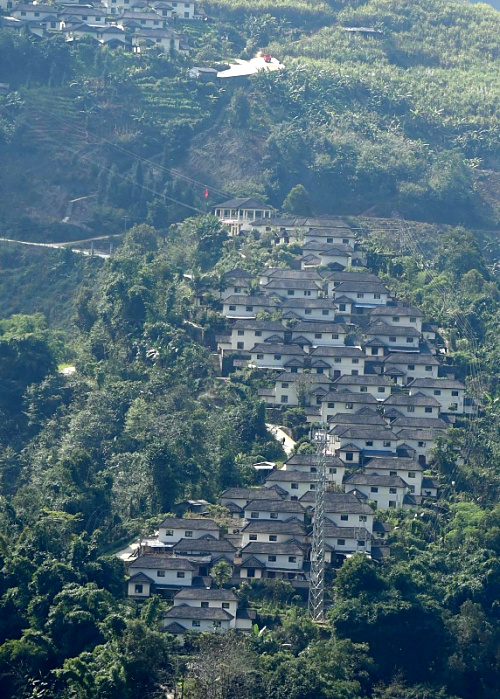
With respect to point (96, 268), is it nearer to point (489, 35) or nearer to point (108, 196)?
point (108, 196)

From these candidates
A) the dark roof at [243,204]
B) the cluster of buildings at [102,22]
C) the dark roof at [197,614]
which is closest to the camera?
the dark roof at [197,614]

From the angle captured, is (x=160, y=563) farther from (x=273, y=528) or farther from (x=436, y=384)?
(x=436, y=384)

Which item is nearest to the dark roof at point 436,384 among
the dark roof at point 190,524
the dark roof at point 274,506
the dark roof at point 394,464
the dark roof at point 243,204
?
the dark roof at point 394,464

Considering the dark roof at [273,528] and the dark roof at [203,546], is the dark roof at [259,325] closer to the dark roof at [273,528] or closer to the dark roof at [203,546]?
the dark roof at [273,528]

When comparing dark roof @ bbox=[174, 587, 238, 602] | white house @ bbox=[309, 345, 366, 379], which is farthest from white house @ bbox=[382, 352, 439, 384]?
dark roof @ bbox=[174, 587, 238, 602]

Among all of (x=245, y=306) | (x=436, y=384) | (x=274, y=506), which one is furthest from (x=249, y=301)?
(x=274, y=506)

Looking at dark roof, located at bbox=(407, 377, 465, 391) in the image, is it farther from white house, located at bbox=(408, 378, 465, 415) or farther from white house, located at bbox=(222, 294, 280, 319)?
white house, located at bbox=(222, 294, 280, 319)

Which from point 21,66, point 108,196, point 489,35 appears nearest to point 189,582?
point 108,196
